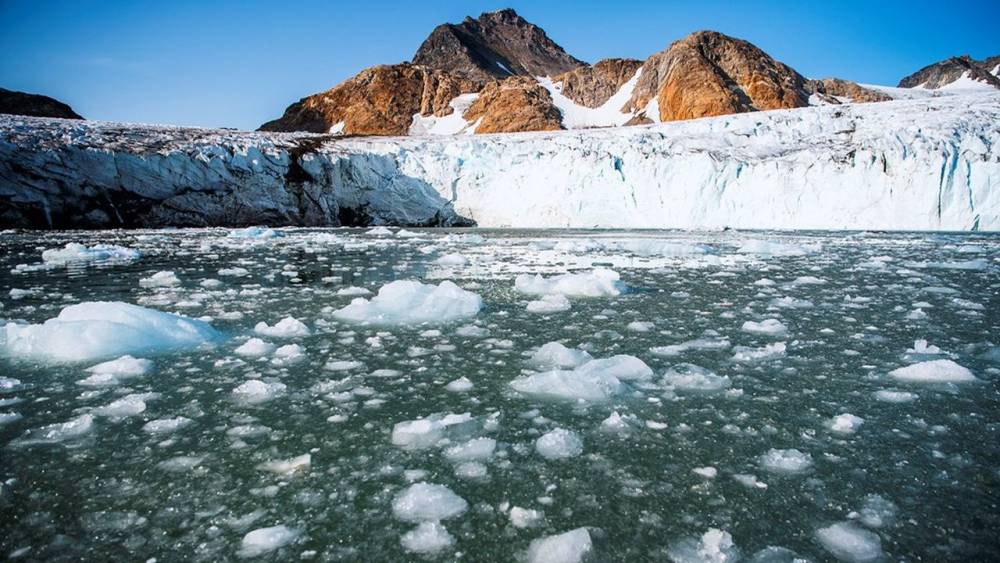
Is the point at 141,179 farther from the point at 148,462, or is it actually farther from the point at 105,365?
the point at 148,462

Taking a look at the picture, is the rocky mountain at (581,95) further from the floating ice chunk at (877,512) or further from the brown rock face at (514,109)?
the floating ice chunk at (877,512)

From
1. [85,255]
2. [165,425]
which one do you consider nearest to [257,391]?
[165,425]

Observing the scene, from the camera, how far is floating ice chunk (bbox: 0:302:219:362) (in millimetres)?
2990

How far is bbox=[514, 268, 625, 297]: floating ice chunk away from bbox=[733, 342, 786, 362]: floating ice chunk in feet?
6.66

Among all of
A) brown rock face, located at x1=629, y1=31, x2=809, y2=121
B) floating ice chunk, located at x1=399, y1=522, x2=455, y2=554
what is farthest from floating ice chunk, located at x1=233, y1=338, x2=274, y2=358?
brown rock face, located at x1=629, y1=31, x2=809, y2=121

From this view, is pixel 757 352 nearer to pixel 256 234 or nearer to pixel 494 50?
pixel 256 234

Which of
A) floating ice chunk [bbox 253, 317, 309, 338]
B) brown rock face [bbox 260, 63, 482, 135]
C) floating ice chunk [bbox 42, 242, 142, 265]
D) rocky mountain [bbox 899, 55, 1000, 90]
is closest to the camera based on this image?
floating ice chunk [bbox 253, 317, 309, 338]

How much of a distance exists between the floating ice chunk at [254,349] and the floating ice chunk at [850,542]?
9.04ft

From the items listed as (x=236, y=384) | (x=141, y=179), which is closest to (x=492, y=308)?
(x=236, y=384)

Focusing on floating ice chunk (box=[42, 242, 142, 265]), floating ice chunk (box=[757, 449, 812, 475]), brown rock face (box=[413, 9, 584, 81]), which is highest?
brown rock face (box=[413, 9, 584, 81])

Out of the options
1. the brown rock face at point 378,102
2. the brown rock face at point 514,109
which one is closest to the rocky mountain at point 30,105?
the brown rock face at point 378,102

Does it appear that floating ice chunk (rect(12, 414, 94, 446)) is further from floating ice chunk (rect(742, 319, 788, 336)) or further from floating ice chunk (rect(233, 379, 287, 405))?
floating ice chunk (rect(742, 319, 788, 336))

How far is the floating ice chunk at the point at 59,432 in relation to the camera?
6.30 ft

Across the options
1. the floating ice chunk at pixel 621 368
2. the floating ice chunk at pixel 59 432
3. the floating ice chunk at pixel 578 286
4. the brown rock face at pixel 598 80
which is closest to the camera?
the floating ice chunk at pixel 59 432
